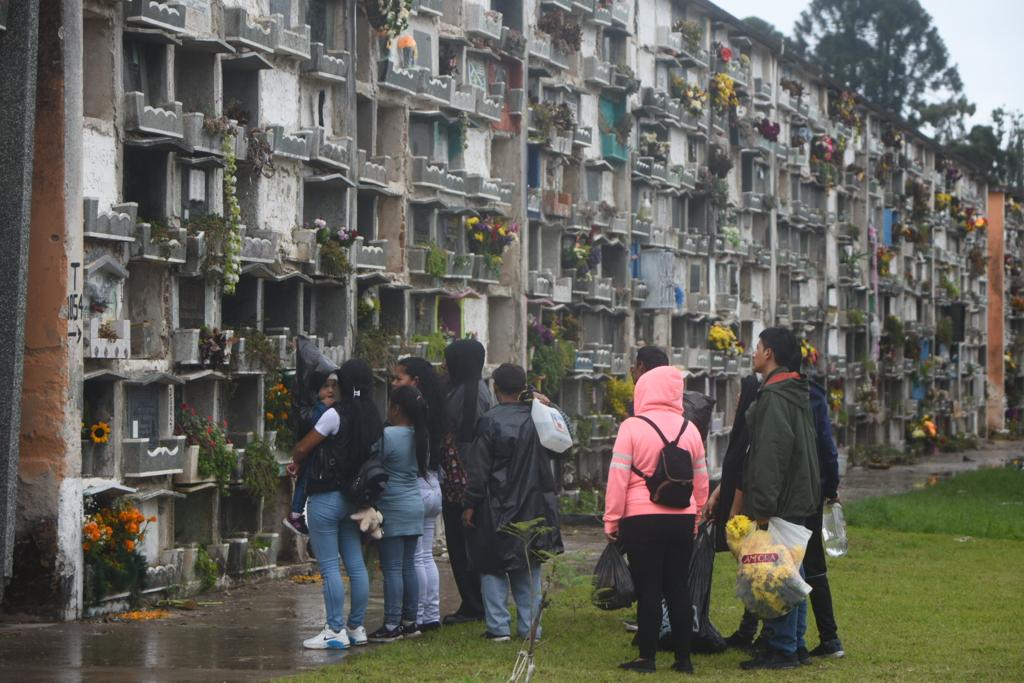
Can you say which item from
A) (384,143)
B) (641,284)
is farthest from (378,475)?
(641,284)

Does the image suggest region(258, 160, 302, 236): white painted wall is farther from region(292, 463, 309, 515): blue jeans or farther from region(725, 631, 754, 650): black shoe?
region(725, 631, 754, 650): black shoe

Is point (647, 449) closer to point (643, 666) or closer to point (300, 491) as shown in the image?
point (643, 666)

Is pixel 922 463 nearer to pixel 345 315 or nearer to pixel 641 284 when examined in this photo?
pixel 641 284

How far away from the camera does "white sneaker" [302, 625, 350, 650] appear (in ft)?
45.2

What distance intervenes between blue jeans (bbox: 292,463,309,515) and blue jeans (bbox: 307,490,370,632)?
0.19m

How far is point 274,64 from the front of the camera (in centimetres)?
2577

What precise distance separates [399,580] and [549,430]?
6.13ft

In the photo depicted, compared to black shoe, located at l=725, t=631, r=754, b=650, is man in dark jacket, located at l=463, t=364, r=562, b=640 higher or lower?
higher

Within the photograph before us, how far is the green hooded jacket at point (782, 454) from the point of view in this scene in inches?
483

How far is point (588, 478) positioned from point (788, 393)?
29.1m

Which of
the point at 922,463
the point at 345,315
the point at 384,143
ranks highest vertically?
the point at 384,143

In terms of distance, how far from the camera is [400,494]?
1406 cm

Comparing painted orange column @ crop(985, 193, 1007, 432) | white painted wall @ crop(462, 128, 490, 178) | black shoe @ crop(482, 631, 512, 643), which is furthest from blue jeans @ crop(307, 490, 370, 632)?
painted orange column @ crop(985, 193, 1007, 432)

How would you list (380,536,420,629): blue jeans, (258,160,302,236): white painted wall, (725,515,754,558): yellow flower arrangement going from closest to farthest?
(725,515,754,558): yellow flower arrangement
(380,536,420,629): blue jeans
(258,160,302,236): white painted wall
